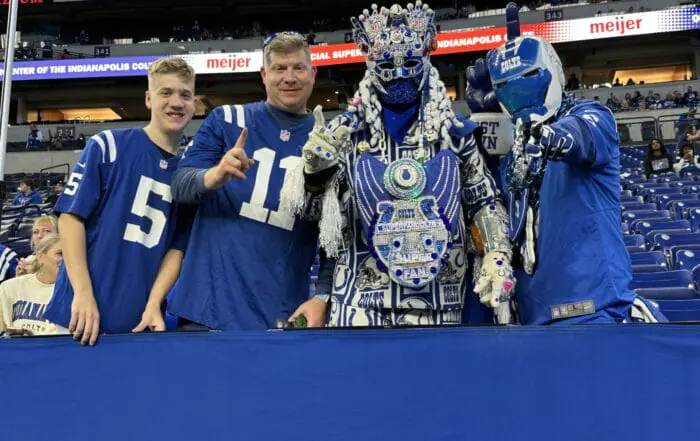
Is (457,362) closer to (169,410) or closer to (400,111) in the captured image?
(169,410)

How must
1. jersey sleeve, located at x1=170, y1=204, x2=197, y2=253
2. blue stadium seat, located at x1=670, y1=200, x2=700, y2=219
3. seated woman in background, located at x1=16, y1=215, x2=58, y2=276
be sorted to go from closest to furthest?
1. jersey sleeve, located at x1=170, y1=204, x2=197, y2=253
2. seated woman in background, located at x1=16, y1=215, x2=58, y2=276
3. blue stadium seat, located at x1=670, y1=200, x2=700, y2=219

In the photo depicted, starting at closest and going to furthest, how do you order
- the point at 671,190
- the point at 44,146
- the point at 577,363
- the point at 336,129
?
the point at 577,363 < the point at 336,129 < the point at 671,190 < the point at 44,146

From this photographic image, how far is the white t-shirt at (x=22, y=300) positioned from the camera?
3.62 metres

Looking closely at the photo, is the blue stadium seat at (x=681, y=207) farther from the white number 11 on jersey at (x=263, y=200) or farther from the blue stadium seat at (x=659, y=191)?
the white number 11 on jersey at (x=263, y=200)

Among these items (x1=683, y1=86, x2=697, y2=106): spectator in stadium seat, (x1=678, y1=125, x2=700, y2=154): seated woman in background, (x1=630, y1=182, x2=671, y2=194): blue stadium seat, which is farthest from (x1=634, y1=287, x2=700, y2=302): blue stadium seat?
(x1=683, y1=86, x2=697, y2=106): spectator in stadium seat

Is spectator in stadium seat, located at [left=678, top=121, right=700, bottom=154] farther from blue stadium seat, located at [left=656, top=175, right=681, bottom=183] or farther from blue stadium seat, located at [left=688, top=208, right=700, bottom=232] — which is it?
→ blue stadium seat, located at [left=688, top=208, right=700, bottom=232]

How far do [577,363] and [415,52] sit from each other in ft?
4.00

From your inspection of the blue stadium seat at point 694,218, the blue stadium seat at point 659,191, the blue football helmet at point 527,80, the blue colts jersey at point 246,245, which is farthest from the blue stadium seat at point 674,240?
the blue colts jersey at point 246,245

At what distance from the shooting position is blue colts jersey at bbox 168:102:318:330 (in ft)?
7.97

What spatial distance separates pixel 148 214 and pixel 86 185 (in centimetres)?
23

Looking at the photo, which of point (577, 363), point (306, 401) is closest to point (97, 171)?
point (306, 401)

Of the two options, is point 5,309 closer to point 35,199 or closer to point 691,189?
point 691,189

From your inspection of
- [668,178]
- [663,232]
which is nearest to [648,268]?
[663,232]

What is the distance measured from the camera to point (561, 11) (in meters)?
21.1
